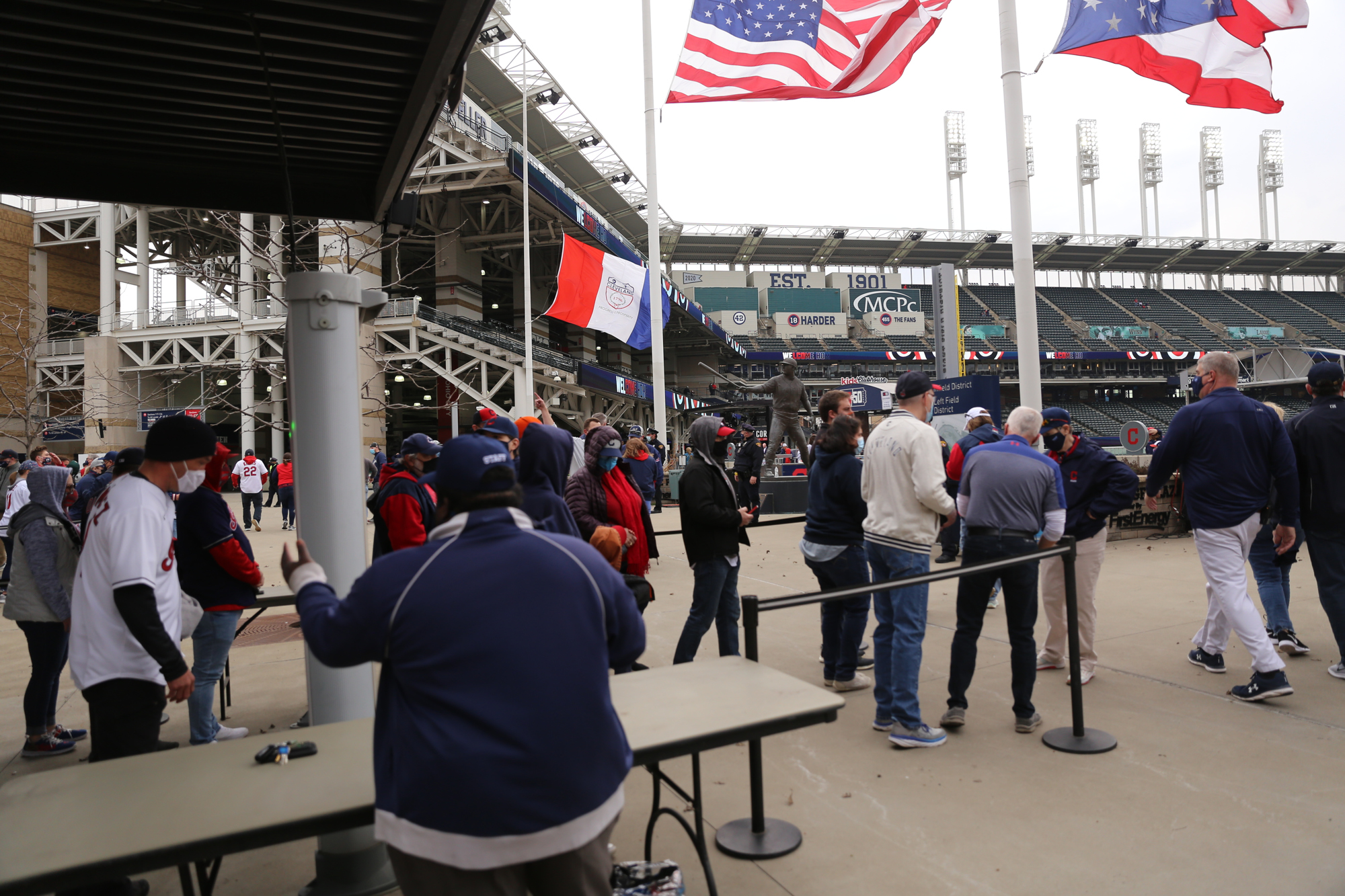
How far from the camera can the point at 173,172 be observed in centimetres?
367

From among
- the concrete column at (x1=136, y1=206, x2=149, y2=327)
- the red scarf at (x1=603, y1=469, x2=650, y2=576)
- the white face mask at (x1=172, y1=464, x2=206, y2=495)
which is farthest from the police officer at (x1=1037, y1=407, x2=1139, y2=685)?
the concrete column at (x1=136, y1=206, x2=149, y2=327)

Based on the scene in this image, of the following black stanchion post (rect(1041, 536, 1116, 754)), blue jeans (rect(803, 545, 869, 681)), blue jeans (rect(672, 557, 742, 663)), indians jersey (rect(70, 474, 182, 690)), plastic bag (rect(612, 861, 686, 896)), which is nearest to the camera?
plastic bag (rect(612, 861, 686, 896))

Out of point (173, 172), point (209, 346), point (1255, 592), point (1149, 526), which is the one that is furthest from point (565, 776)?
point (209, 346)

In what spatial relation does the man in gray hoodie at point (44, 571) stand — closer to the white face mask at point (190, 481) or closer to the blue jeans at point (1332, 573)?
the white face mask at point (190, 481)

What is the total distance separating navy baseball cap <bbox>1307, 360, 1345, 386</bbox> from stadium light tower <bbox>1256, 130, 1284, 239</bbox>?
248 feet

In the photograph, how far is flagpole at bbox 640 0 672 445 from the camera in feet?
59.6

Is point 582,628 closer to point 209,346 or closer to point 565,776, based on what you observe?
point 565,776

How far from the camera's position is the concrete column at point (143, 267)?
27.4 metres

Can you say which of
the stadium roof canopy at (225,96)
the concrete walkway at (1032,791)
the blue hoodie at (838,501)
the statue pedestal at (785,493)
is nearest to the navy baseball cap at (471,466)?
the concrete walkway at (1032,791)

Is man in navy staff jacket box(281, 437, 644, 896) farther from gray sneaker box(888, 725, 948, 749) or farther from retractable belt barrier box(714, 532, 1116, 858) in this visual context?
gray sneaker box(888, 725, 948, 749)

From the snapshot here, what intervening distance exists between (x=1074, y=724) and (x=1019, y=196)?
6811mm

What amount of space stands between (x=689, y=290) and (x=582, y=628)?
51591 mm

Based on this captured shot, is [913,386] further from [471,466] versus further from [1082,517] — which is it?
[471,466]

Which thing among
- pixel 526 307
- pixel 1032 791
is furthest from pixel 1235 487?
pixel 526 307
